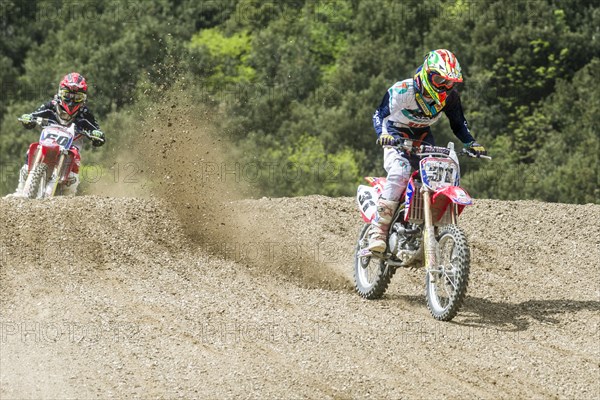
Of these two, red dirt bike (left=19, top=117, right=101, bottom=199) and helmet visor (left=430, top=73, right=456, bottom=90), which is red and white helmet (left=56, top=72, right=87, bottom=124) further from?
helmet visor (left=430, top=73, right=456, bottom=90)

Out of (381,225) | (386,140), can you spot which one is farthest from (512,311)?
(386,140)

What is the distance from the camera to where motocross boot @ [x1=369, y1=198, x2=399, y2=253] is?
961 centimetres

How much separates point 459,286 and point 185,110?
7.10 meters

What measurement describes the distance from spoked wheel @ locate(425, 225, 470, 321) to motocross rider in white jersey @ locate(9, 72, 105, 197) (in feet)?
24.1

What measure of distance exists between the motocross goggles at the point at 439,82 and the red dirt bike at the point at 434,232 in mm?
576

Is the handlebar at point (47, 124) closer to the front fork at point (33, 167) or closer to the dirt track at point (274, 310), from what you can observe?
the front fork at point (33, 167)

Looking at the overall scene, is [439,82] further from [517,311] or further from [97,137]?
[97,137]

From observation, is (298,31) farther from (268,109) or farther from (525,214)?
(525,214)

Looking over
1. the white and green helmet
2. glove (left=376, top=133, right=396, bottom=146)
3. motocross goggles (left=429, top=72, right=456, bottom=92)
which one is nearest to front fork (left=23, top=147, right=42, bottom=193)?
glove (left=376, top=133, right=396, bottom=146)

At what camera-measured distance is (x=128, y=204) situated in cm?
1266

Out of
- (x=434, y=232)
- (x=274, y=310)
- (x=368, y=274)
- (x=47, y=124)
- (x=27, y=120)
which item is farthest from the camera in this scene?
(x=47, y=124)

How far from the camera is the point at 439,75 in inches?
361

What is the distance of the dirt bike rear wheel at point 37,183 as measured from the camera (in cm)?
1404

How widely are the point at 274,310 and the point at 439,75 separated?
9.15 feet
